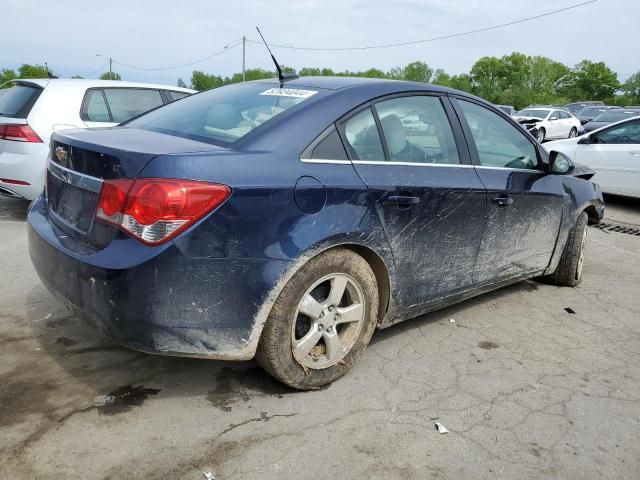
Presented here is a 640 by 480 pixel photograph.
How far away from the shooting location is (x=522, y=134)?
4242 mm

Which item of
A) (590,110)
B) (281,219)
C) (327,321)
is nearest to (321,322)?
(327,321)

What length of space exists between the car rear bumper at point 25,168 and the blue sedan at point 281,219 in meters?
3.06

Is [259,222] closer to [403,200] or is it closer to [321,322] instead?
[321,322]

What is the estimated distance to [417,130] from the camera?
3385mm

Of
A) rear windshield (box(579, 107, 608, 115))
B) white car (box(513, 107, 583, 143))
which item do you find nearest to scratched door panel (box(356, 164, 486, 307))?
white car (box(513, 107, 583, 143))

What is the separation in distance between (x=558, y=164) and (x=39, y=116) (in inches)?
204

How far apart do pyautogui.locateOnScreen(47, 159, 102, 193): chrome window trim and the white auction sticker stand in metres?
1.14

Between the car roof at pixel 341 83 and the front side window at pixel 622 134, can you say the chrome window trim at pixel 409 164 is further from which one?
the front side window at pixel 622 134

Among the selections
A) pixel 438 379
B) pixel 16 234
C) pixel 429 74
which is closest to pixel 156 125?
pixel 438 379

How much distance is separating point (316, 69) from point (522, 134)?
6600 centimetres

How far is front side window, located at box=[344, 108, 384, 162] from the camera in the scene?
2.97 meters

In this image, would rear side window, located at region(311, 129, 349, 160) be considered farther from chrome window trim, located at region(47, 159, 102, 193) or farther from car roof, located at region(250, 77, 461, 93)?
chrome window trim, located at region(47, 159, 102, 193)

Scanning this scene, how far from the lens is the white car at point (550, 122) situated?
23.7 meters

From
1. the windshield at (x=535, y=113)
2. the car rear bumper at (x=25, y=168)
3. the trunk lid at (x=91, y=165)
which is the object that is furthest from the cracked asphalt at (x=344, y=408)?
the windshield at (x=535, y=113)
